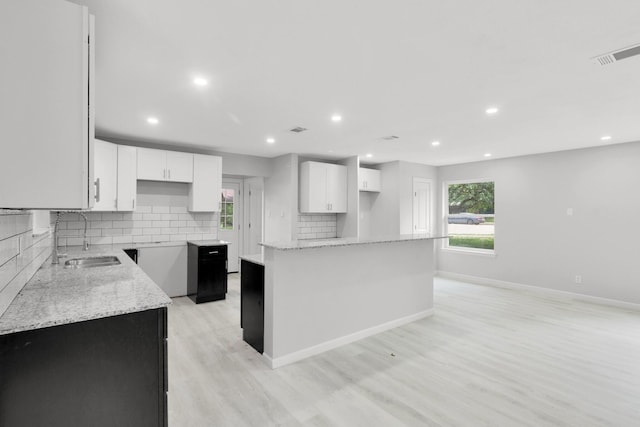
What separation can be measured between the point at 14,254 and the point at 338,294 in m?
2.49

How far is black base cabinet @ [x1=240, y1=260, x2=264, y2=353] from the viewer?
10.0 feet

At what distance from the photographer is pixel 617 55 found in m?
2.18

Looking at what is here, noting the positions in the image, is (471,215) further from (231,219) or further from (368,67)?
(368,67)

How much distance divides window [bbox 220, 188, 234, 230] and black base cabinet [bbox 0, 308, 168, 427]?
540 centimetres

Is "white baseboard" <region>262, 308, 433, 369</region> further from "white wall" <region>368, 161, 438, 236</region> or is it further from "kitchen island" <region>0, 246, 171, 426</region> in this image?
"white wall" <region>368, 161, 438, 236</region>

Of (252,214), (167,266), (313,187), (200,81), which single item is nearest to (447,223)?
(313,187)

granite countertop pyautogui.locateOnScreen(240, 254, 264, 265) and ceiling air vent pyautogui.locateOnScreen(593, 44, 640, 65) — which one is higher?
ceiling air vent pyautogui.locateOnScreen(593, 44, 640, 65)

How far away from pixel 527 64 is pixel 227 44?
2076mm

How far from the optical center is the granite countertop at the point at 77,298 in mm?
1385

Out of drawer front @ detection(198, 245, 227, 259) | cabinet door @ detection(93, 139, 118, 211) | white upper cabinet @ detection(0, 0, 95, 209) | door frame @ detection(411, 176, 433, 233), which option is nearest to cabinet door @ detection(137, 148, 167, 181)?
cabinet door @ detection(93, 139, 118, 211)

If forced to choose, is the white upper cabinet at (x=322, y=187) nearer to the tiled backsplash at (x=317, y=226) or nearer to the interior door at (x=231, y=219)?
the tiled backsplash at (x=317, y=226)

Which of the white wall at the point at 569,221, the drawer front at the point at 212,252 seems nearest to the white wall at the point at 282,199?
the drawer front at the point at 212,252

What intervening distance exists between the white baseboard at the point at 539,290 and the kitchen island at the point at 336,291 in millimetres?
2696

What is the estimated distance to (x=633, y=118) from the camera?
3.59 m
